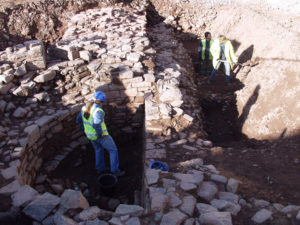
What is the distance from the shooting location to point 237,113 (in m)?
7.17

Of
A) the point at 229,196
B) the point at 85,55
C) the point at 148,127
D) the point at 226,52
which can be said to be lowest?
the point at 229,196

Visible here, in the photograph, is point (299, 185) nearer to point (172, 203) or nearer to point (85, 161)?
point (172, 203)

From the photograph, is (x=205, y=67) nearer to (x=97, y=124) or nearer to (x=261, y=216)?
(x=97, y=124)

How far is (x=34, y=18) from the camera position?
10688 millimetres

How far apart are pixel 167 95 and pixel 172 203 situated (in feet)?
9.64

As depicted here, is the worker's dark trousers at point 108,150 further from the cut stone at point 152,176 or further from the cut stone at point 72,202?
the cut stone at point 72,202

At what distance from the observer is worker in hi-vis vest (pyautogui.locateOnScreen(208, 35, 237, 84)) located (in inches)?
321

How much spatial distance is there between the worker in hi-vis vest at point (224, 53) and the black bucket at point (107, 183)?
5217 mm

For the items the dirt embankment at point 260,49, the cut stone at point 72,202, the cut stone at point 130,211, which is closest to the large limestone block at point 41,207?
the cut stone at point 72,202

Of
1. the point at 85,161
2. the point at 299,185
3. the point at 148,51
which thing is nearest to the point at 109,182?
the point at 85,161

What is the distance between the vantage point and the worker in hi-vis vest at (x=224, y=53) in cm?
816

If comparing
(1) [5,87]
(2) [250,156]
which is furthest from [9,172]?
(2) [250,156]

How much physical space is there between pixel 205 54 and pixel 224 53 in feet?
2.46

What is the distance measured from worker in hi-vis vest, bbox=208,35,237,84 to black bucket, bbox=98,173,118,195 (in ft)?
17.1
